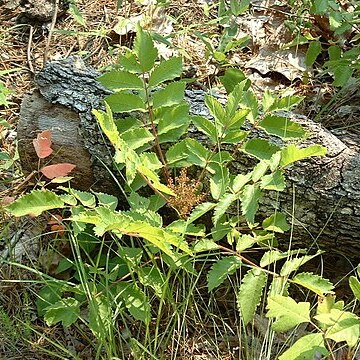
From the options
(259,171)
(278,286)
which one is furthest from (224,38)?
(278,286)

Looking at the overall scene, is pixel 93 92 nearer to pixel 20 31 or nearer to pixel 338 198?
pixel 338 198

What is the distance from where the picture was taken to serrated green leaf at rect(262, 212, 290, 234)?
178 cm

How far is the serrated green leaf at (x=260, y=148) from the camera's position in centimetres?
181

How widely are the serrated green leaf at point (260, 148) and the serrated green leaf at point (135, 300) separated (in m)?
0.55

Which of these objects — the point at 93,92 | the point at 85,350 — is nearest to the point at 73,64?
the point at 93,92

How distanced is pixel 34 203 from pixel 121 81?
1.53ft

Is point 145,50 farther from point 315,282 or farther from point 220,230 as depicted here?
point 315,282

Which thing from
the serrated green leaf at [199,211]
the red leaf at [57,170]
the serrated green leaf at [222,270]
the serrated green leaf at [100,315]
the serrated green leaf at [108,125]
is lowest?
the serrated green leaf at [100,315]

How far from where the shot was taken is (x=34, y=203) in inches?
64.4

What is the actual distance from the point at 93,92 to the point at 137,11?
1.27m

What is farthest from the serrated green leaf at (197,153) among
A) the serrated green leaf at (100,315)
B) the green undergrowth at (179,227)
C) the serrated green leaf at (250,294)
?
the serrated green leaf at (100,315)

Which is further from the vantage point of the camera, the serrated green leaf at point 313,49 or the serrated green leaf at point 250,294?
the serrated green leaf at point 313,49

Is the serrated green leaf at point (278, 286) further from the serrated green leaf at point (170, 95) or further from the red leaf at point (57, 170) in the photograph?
the red leaf at point (57, 170)

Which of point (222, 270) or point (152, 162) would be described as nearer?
point (222, 270)
